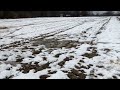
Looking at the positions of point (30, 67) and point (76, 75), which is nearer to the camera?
point (76, 75)

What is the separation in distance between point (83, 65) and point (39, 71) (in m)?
0.93

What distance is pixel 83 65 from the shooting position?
439cm

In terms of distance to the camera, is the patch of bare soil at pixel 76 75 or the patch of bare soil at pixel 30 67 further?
Answer: the patch of bare soil at pixel 30 67

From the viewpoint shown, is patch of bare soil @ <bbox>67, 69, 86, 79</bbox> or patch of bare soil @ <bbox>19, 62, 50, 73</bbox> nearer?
patch of bare soil @ <bbox>67, 69, 86, 79</bbox>

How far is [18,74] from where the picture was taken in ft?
12.5
